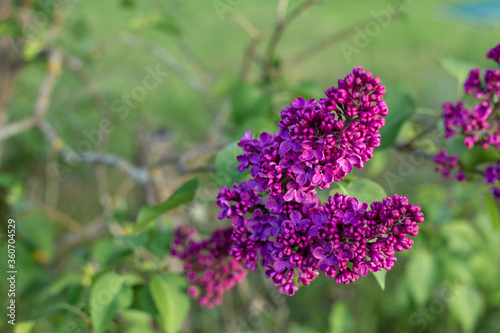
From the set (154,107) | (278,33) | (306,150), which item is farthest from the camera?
(154,107)

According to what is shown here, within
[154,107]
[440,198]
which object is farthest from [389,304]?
[154,107]

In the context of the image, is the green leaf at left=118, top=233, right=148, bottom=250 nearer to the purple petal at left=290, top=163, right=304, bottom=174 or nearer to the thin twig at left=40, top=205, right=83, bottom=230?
the purple petal at left=290, top=163, right=304, bottom=174

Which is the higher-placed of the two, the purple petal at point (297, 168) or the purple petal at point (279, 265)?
the purple petal at point (297, 168)

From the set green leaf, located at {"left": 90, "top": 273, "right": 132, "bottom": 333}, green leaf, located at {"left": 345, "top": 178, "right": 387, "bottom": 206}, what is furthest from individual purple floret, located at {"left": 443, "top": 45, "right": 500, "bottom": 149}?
green leaf, located at {"left": 90, "top": 273, "right": 132, "bottom": 333}

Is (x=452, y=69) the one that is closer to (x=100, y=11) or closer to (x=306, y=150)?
(x=306, y=150)

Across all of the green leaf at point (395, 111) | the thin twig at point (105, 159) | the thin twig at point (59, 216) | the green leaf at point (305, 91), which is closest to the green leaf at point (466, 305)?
the green leaf at point (305, 91)

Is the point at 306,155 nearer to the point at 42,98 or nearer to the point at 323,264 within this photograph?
the point at 323,264

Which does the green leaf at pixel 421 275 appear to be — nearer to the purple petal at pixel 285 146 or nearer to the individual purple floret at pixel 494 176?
the individual purple floret at pixel 494 176
